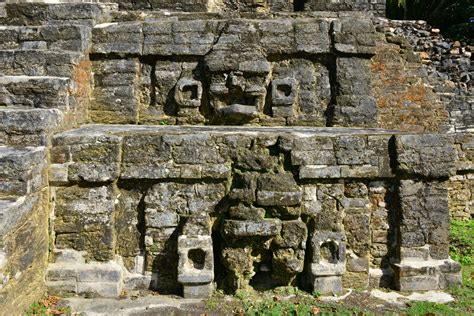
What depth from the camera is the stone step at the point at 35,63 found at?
5.22 meters

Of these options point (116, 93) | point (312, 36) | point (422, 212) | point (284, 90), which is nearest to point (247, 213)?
point (422, 212)

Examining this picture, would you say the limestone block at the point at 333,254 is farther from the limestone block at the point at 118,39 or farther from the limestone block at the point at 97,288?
the limestone block at the point at 118,39

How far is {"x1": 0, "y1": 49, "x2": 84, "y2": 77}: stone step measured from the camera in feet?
17.1

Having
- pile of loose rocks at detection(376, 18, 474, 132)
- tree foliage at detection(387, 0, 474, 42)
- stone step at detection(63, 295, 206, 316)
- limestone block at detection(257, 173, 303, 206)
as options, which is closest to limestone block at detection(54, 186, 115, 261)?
stone step at detection(63, 295, 206, 316)

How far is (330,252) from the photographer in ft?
14.7

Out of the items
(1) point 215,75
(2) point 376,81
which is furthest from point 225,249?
(2) point 376,81

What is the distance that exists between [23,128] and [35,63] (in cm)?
149

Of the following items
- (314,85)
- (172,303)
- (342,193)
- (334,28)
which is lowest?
(172,303)

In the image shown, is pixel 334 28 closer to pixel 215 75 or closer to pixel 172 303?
pixel 215 75

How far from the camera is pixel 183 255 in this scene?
14.0ft

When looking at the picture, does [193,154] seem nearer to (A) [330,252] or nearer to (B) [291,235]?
(B) [291,235]

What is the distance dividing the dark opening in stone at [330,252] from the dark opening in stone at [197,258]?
3.78 ft

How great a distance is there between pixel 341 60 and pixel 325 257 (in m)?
2.75

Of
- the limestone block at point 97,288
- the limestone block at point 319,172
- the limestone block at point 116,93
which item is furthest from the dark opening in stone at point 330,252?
the limestone block at point 116,93
